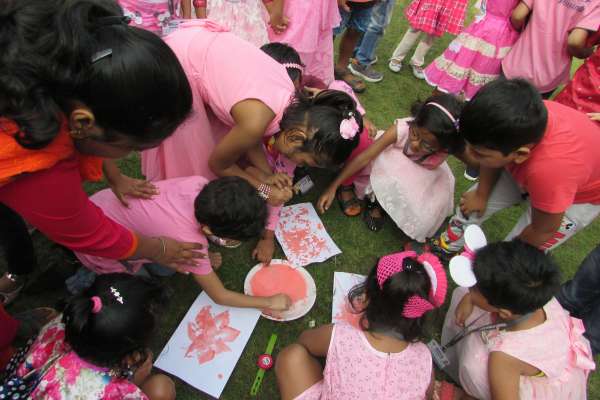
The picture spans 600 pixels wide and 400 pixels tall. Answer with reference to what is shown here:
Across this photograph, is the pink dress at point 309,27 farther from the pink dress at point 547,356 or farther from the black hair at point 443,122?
the pink dress at point 547,356

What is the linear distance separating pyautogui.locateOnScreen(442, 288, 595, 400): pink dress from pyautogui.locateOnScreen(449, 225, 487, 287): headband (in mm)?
294

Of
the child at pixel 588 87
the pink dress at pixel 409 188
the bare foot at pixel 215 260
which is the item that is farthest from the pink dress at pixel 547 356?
the child at pixel 588 87

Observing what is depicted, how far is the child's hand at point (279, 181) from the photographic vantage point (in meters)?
1.97

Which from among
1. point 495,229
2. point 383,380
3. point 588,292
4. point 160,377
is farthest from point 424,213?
point 160,377

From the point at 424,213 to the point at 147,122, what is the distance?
1.76m

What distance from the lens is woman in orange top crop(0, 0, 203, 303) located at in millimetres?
694

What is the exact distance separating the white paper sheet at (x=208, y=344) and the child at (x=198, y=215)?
91 mm

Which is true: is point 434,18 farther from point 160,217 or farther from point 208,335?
point 208,335

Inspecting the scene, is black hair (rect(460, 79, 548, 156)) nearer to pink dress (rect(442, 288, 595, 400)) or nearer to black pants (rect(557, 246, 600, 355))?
pink dress (rect(442, 288, 595, 400))

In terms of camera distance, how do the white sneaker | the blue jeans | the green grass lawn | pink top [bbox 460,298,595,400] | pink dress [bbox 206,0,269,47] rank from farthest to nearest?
the white sneaker → the blue jeans → pink dress [bbox 206,0,269,47] → the green grass lawn → pink top [bbox 460,298,595,400]

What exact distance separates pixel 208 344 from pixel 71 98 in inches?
49.4

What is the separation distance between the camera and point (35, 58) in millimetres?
689

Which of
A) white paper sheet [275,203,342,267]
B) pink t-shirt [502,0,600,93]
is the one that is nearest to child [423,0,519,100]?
pink t-shirt [502,0,600,93]

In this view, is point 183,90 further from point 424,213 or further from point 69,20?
point 424,213
